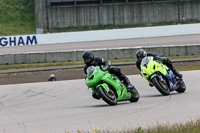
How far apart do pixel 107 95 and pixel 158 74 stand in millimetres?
1804

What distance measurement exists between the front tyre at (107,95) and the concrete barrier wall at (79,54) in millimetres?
21683

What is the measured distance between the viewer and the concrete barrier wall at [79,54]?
1222 inches

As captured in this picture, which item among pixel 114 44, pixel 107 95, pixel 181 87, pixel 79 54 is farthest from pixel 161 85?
pixel 114 44

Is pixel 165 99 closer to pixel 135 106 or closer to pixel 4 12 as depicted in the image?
pixel 135 106

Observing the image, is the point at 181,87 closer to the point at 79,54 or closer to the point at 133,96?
the point at 133,96

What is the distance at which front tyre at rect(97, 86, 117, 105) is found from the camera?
9117mm

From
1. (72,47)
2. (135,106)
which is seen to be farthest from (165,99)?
(72,47)

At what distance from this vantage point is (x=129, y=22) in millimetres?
57406

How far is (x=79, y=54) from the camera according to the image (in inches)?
1245

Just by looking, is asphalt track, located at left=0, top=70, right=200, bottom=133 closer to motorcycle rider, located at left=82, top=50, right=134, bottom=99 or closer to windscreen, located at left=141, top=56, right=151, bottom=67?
motorcycle rider, located at left=82, top=50, right=134, bottom=99

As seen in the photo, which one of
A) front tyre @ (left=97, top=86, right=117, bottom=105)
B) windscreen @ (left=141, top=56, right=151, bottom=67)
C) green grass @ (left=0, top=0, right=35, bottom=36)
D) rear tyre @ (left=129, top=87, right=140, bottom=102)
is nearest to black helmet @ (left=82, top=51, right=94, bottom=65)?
front tyre @ (left=97, top=86, right=117, bottom=105)

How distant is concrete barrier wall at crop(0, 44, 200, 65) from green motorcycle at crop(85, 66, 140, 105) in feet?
70.6

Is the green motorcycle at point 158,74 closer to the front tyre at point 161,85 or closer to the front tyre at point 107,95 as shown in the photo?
the front tyre at point 161,85

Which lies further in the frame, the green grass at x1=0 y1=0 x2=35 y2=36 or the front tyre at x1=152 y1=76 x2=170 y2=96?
the green grass at x1=0 y1=0 x2=35 y2=36
